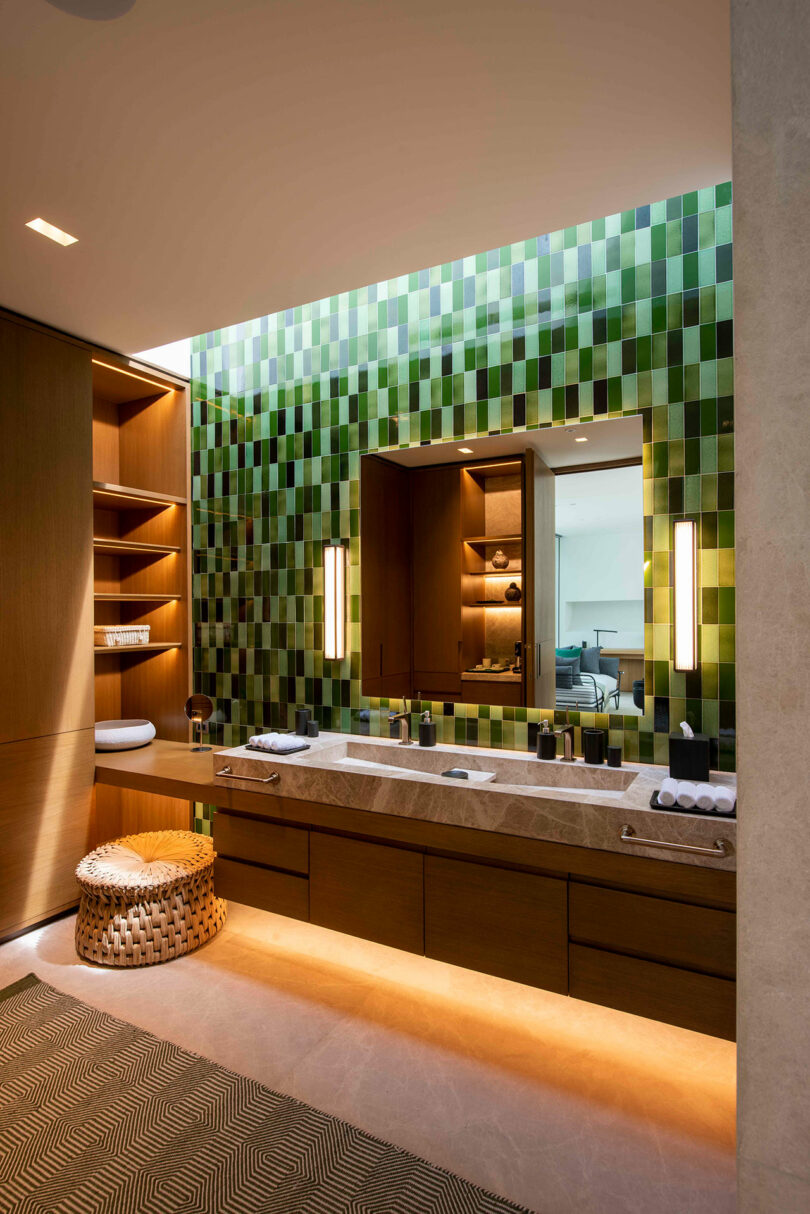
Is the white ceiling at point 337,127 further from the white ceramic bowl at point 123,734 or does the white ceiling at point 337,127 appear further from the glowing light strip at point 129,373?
the white ceramic bowl at point 123,734

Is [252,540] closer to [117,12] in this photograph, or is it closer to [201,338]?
[201,338]

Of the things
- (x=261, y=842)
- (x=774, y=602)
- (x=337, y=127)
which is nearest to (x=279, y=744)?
(x=261, y=842)

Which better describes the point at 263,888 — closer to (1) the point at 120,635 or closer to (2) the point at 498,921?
(2) the point at 498,921

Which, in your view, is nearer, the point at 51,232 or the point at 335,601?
the point at 51,232

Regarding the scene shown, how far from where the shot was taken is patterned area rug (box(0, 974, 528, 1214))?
1687 mm

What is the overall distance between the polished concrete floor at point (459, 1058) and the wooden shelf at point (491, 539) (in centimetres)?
169

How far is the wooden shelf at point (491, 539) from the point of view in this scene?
8.79ft

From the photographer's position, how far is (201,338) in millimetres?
3715

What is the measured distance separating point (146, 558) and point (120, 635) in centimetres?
57

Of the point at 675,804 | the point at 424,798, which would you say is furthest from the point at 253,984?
the point at 675,804

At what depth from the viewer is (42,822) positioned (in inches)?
119

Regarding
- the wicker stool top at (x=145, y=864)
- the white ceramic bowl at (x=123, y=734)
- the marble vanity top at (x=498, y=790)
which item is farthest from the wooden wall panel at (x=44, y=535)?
the marble vanity top at (x=498, y=790)

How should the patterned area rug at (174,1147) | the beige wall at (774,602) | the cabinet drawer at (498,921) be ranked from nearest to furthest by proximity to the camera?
the beige wall at (774,602) < the patterned area rug at (174,1147) < the cabinet drawer at (498,921)

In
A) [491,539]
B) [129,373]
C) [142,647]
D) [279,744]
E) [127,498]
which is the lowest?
[279,744]
